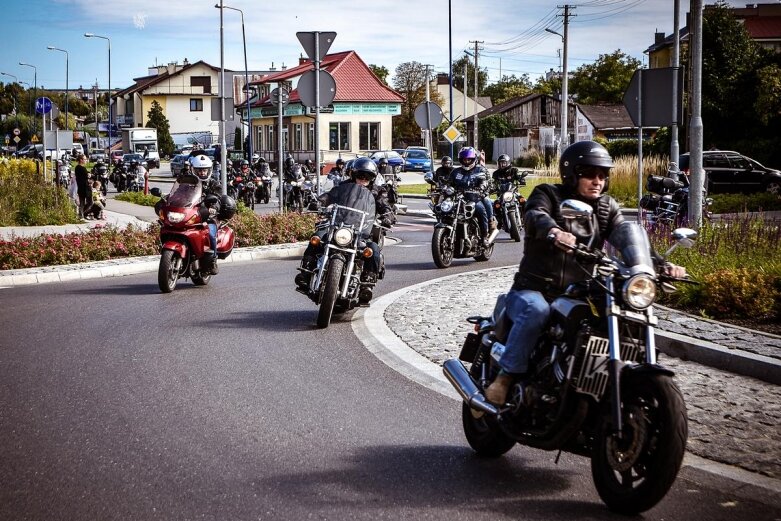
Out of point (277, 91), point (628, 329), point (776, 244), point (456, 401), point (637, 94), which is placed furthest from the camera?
point (277, 91)

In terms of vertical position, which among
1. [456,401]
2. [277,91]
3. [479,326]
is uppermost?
[277,91]

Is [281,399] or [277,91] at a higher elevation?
[277,91]

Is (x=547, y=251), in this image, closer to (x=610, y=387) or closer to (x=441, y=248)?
(x=610, y=387)

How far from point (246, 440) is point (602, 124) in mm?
85126

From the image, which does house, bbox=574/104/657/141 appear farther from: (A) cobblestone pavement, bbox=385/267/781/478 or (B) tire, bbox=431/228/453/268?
(A) cobblestone pavement, bbox=385/267/781/478

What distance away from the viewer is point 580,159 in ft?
16.6

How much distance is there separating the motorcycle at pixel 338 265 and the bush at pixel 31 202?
1577 centimetres

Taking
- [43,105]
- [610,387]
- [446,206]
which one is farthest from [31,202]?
[610,387]

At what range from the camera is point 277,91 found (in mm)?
24031

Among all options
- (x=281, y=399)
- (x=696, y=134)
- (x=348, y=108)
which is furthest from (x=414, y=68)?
(x=281, y=399)

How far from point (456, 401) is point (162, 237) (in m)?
7.11

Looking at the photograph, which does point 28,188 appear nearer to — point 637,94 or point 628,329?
point 637,94

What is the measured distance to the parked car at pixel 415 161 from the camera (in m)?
65.1

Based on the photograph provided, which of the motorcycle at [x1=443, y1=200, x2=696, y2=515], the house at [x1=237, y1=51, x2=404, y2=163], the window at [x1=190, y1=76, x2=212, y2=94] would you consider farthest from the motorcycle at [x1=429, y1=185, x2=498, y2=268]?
the window at [x1=190, y1=76, x2=212, y2=94]
